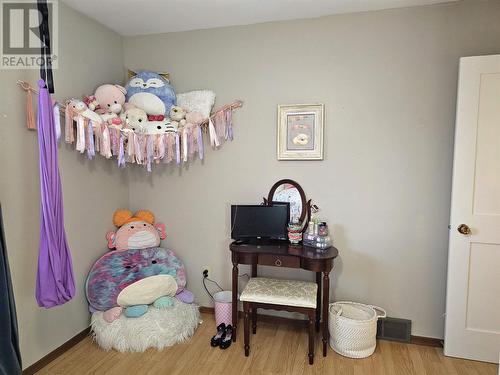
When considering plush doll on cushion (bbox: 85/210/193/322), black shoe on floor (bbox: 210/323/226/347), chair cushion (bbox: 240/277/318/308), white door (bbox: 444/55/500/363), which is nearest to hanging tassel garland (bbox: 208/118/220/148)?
plush doll on cushion (bbox: 85/210/193/322)

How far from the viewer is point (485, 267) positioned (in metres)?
2.21

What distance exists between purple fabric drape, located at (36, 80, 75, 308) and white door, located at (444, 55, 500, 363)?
257 centimetres

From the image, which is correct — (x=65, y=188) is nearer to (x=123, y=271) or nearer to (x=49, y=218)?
(x=49, y=218)

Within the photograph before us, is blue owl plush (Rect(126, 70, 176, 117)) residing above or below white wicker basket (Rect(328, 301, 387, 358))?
above

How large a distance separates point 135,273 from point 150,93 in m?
1.46

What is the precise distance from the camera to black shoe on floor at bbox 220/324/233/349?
2.40 m

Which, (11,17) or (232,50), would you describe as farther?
(232,50)

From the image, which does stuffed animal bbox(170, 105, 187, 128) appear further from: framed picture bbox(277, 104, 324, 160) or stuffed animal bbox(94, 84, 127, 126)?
framed picture bbox(277, 104, 324, 160)

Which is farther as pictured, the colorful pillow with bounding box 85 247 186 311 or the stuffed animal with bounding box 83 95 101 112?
the colorful pillow with bounding box 85 247 186 311

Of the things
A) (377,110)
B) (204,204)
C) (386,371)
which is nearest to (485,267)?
(386,371)

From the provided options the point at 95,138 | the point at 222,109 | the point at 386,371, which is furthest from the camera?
the point at 222,109

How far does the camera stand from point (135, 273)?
2.64m

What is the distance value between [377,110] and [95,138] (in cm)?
209

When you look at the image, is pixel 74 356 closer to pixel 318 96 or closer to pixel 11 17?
pixel 11 17
